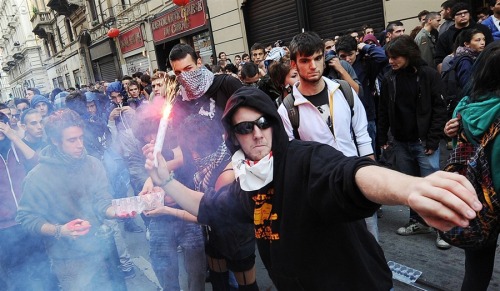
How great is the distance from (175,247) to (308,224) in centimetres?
161

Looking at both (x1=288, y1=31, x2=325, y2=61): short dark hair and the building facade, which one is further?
the building facade

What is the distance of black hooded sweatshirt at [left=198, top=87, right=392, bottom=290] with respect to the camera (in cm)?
139

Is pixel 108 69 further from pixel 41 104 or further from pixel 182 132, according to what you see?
pixel 182 132

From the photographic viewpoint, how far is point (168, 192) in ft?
6.86

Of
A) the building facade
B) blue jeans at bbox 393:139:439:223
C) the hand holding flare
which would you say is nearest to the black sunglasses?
the hand holding flare

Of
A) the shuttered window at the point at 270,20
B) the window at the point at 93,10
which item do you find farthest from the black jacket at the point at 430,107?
the window at the point at 93,10

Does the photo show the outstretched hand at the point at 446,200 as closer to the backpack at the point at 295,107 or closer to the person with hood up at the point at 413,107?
the backpack at the point at 295,107

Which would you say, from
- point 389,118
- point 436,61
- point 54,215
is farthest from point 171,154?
point 436,61

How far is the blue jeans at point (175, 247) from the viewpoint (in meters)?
2.72

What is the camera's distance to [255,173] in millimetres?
1576

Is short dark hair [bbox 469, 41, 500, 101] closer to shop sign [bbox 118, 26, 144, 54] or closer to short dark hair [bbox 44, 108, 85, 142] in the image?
short dark hair [bbox 44, 108, 85, 142]

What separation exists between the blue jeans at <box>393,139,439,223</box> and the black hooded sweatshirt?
2.18 metres

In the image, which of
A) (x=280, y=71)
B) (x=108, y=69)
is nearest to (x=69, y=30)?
(x=108, y=69)

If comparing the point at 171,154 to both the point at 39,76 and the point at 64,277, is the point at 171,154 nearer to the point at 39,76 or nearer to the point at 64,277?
the point at 64,277
